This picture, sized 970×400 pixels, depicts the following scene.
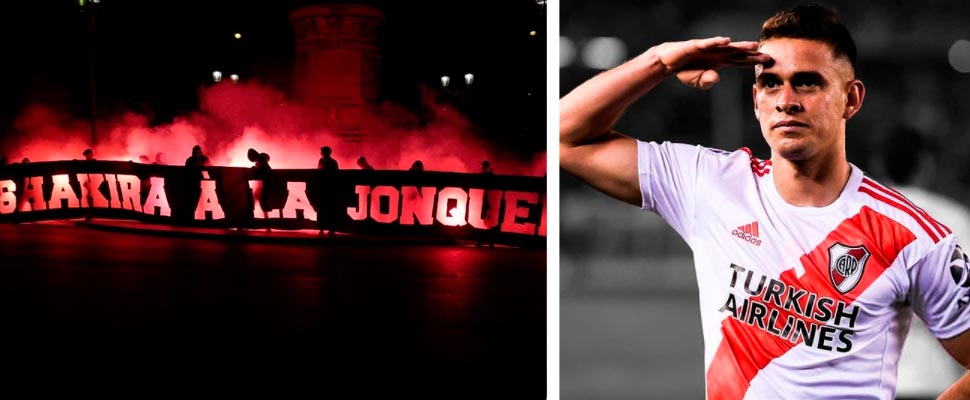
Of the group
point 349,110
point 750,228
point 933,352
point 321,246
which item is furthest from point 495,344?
point 933,352

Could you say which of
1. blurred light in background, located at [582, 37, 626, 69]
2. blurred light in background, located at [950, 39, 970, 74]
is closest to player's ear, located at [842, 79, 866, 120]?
blurred light in background, located at [950, 39, 970, 74]

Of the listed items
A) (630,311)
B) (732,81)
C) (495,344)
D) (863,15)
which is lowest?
(495,344)

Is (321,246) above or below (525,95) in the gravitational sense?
below

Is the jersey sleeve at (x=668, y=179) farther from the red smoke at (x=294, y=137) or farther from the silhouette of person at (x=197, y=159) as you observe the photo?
the silhouette of person at (x=197, y=159)

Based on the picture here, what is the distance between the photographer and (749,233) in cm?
262

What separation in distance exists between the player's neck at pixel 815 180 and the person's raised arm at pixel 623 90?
0.34 meters

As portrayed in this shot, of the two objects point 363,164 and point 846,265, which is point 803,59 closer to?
point 846,265

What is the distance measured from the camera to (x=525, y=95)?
371 centimetres

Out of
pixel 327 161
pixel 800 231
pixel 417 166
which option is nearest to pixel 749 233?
pixel 800 231

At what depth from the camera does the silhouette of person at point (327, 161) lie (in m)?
3.71

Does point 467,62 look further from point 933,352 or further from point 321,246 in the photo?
point 933,352

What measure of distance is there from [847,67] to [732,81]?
339 mm

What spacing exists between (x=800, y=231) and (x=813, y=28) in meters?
0.61

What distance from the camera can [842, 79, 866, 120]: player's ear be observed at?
2.59 m
